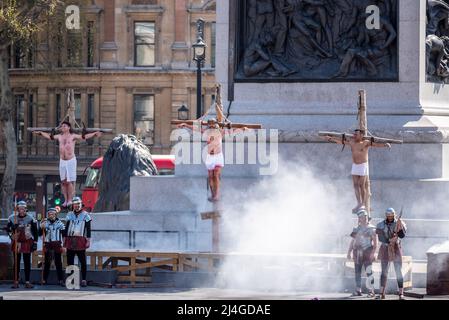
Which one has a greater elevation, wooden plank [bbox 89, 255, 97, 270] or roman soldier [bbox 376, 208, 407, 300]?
roman soldier [bbox 376, 208, 407, 300]

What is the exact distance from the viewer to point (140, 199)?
39812 millimetres

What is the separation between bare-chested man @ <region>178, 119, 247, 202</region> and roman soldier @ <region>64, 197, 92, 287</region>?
271 cm

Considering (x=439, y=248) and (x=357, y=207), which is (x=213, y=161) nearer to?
(x=357, y=207)

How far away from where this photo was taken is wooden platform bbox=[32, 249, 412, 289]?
3431 cm

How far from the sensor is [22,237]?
35.7m

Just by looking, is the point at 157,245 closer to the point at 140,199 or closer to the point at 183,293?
the point at 140,199

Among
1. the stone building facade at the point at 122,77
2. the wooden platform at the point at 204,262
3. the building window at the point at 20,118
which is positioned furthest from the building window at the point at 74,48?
the wooden platform at the point at 204,262

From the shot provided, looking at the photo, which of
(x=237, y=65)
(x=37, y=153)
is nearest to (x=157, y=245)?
(x=237, y=65)

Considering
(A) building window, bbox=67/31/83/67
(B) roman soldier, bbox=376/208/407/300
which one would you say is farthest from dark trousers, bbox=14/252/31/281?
(A) building window, bbox=67/31/83/67

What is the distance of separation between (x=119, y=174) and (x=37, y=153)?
48502 millimetres

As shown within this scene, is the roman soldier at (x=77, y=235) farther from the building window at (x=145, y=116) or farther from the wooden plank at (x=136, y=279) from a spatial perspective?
the building window at (x=145, y=116)

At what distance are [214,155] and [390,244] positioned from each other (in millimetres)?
5091

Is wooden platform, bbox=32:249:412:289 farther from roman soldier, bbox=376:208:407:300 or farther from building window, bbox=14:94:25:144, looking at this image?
building window, bbox=14:94:25:144

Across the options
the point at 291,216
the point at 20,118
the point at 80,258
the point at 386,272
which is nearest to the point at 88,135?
the point at 291,216
